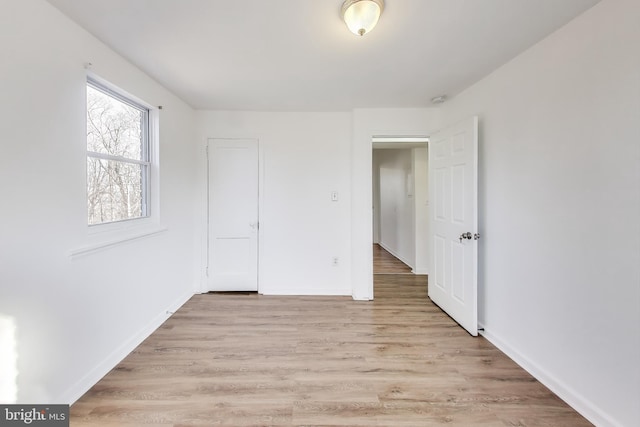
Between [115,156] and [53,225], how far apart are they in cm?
83

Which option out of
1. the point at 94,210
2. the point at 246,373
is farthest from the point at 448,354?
the point at 94,210

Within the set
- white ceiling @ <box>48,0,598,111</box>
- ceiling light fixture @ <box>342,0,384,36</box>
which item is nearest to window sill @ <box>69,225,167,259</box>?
white ceiling @ <box>48,0,598,111</box>

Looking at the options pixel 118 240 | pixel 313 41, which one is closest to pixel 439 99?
pixel 313 41

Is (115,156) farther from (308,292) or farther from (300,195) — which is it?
(308,292)

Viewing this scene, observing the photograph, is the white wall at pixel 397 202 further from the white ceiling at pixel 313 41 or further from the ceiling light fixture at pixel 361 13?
the ceiling light fixture at pixel 361 13

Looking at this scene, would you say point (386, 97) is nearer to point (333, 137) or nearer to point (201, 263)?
point (333, 137)

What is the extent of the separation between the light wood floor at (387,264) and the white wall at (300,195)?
1538 millimetres

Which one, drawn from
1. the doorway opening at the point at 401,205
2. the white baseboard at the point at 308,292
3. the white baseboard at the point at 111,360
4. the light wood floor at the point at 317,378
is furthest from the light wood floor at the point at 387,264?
the white baseboard at the point at 111,360

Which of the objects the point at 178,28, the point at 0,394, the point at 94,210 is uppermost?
the point at 178,28

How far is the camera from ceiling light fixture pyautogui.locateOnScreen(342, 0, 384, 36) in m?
1.51

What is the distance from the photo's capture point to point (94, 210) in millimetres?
2092

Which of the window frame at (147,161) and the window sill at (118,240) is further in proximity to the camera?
the window frame at (147,161)

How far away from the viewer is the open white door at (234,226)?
3.65 meters

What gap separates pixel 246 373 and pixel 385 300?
1975 millimetres
